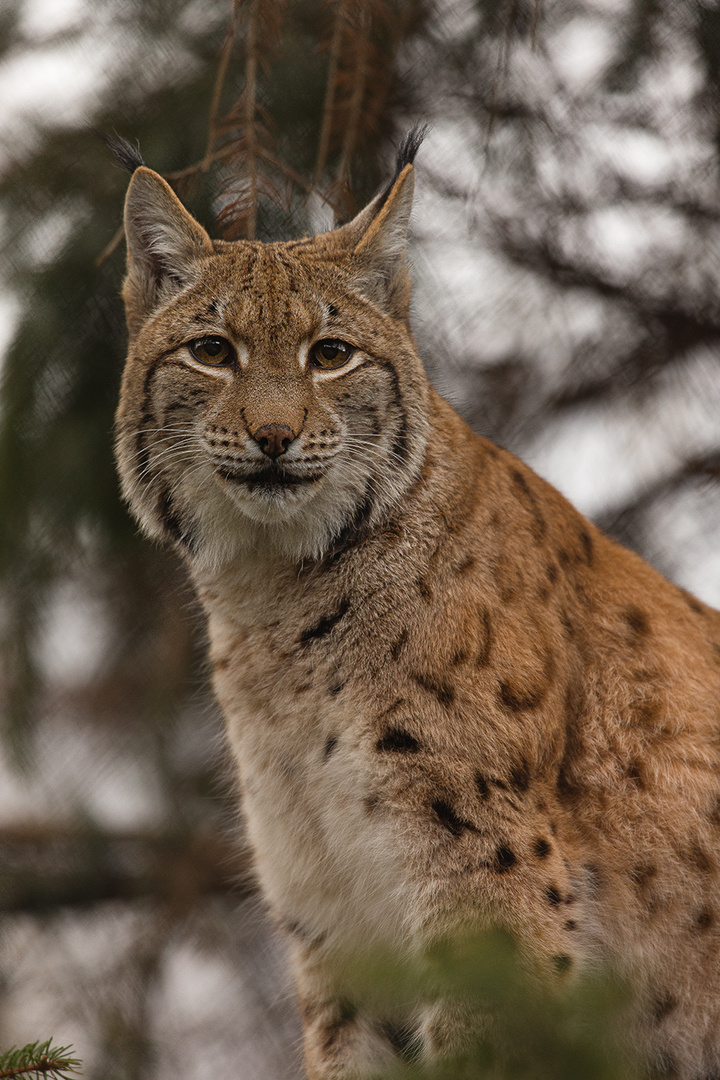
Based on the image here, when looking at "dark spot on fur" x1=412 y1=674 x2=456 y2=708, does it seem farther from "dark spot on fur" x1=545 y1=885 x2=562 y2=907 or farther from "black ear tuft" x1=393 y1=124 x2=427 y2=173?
"black ear tuft" x1=393 y1=124 x2=427 y2=173

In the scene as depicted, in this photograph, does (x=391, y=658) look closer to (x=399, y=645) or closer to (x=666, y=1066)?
(x=399, y=645)

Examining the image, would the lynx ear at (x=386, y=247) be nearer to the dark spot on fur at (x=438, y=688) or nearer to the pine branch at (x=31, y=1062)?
the dark spot on fur at (x=438, y=688)

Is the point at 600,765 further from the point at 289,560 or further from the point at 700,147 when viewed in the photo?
the point at 700,147

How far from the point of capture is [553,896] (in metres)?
3.49


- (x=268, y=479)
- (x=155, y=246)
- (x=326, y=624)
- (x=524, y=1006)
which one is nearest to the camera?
(x=524, y=1006)

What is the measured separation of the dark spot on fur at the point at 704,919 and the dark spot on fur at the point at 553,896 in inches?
24.4

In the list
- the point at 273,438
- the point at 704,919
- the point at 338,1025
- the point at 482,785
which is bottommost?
the point at 338,1025

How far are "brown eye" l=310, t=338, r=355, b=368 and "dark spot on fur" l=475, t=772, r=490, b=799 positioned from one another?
1.39m

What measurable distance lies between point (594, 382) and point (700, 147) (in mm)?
1193

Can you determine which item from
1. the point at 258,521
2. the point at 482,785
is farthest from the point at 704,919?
the point at 258,521

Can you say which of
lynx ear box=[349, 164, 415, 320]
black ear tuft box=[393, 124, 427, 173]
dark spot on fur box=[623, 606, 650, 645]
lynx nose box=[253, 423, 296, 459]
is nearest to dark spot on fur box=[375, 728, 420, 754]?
lynx nose box=[253, 423, 296, 459]

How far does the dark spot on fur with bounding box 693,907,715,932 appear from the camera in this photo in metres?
3.82

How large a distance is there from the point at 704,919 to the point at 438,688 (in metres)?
1.20

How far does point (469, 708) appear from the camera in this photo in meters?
3.59
